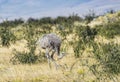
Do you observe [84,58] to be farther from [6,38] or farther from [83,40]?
[6,38]

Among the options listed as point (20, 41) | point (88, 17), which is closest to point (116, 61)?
point (20, 41)

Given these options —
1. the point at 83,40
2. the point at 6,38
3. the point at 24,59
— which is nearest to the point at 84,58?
the point at 24,59

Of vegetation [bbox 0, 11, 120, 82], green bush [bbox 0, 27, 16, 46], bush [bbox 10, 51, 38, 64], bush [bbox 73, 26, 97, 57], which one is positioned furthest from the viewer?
green bush [bbox 0, 27, 16, 46]

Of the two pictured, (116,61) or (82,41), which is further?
(82,41)

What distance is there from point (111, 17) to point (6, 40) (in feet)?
63.4

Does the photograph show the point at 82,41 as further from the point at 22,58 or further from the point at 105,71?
the point at 105,71

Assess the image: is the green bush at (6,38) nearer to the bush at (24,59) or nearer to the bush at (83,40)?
the bush at (83,40)


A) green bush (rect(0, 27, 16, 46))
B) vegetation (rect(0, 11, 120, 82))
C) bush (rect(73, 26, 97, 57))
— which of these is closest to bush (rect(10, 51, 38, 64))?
vegetation (rect(0, 11, 120, 82))

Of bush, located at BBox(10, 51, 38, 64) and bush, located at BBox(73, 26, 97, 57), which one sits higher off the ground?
bush, located at BBox(10, 51, 38, 64)

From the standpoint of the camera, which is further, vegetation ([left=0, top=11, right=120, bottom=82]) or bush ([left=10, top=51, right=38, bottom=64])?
bush ([left=10, top=51, right=38, bottom=64])

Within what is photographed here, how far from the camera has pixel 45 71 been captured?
43.2ft

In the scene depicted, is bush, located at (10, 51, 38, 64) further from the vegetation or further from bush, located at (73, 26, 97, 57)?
bush, located at (73, 26, 97, 57)

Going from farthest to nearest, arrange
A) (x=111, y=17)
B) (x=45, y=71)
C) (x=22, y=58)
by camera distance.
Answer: (x=111, y=17) → (x=22, y=58) → (x=45, y=71)

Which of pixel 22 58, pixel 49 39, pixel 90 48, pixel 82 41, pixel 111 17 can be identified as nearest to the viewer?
pixel 49 39
